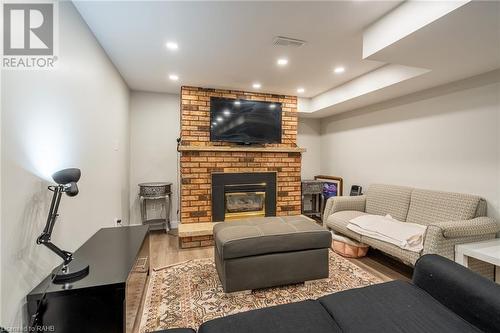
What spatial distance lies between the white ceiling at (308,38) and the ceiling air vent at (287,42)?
0.05 m

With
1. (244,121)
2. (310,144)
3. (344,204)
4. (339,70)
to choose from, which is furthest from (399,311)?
(310,144)

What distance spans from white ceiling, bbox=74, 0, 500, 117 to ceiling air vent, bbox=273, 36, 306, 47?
5 cm

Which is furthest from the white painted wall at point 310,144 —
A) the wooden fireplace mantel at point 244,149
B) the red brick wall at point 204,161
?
the red brick wall at point 204,161

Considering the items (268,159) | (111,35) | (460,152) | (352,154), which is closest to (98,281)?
(111,35)

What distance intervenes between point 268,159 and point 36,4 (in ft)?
10.3

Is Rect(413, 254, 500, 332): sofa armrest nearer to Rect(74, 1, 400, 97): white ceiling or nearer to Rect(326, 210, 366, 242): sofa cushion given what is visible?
Rect(326, 210, 366, 242): sofa cushion

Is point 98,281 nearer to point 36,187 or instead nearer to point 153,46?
point 36,187

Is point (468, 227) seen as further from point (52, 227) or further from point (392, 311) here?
point (52, 227)

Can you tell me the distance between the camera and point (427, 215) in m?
2.60

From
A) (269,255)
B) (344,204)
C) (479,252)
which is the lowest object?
(269,255)

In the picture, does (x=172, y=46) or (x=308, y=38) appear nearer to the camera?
(x=308, y=38)

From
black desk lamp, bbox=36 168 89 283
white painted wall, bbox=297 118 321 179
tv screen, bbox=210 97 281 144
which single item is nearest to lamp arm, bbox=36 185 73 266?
black desk lamp, bbox=36 168 89 283

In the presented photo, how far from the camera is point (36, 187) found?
1.30 m

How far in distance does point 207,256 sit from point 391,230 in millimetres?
2106
